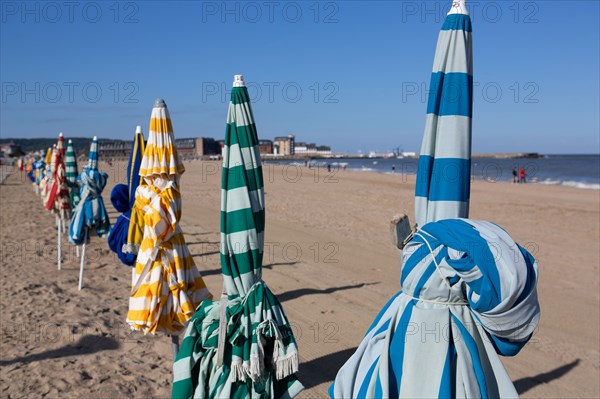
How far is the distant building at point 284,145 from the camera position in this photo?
484ft

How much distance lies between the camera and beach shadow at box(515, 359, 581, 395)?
535 cm

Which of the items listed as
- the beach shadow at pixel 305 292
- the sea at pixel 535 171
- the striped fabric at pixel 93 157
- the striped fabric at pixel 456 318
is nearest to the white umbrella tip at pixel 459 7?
the striped fabric at pixel 456 318

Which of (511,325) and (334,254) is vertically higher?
(511,325)

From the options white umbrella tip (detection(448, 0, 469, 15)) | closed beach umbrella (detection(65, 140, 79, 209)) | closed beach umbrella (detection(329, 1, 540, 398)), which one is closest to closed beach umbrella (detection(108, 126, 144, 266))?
closed beach umbrella (detection(329, 1, 540, 398))

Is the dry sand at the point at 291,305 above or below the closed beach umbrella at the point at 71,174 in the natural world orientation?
below

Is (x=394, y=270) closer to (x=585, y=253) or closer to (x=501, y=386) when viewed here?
(x=585, y=253)

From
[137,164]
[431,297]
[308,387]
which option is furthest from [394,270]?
[431,297]

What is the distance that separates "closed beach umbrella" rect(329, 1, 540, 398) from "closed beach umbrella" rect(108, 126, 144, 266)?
148 inches

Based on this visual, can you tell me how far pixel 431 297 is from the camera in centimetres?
223

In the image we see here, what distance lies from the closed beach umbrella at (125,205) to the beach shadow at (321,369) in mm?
2392

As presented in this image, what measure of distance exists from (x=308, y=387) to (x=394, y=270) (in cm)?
537

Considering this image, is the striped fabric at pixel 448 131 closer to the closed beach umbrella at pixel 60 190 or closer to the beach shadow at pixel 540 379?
the beach shadow at pixel 540 379

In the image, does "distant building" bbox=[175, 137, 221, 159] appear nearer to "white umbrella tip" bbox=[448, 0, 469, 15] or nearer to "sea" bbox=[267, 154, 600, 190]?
"sea" bbox=[267, 154, 600, 190]

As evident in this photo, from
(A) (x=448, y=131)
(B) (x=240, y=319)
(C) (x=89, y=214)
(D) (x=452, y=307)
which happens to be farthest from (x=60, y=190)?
(D) (x=452, y=307)
